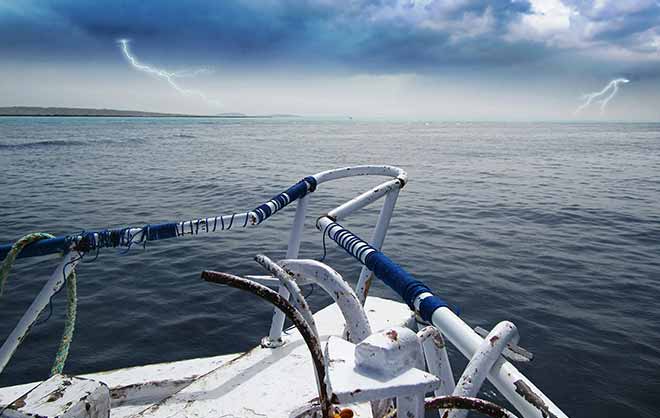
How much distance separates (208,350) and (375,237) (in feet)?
11.6

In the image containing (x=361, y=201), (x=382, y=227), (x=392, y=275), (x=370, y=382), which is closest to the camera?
(x=370, y=382)

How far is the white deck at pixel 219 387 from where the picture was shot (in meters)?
2.19

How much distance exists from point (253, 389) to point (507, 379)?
1.61 meters

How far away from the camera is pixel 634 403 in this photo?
4215 mm

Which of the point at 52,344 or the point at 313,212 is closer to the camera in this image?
the point at 52,344

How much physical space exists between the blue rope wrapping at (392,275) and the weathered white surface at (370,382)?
0.36 m

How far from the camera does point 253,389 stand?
237 centimetres

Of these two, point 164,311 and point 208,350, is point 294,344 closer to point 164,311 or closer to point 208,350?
point 208,350

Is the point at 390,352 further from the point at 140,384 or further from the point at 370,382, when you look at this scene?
the point at 140,384

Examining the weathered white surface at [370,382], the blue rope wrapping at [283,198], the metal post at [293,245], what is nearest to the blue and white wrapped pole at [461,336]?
the weathered white surface at [370,382]

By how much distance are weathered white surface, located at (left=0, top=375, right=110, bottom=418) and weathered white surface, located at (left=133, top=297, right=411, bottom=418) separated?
767 millimetres

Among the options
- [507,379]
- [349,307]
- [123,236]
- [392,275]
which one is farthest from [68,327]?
[507,379]

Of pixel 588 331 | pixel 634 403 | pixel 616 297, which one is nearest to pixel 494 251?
pixel 616 297

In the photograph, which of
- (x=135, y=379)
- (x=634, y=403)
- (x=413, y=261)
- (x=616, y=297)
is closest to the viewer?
(x=135, y=379)
